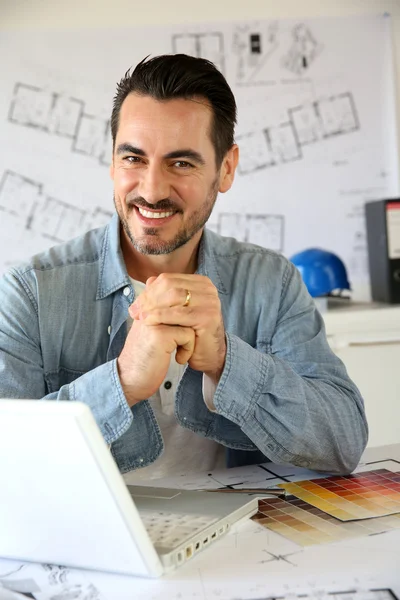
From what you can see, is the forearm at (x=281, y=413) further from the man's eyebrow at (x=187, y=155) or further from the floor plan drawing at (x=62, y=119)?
A: the floor plan drawing at (x=62, y=119)

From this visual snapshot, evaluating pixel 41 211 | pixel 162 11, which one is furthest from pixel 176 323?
pixel 162 11

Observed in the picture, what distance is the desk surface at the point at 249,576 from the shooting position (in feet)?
2.65

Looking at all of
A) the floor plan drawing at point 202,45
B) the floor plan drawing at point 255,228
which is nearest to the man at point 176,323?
the floor plan drawing at point 255,228

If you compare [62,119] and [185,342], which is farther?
[62,119]

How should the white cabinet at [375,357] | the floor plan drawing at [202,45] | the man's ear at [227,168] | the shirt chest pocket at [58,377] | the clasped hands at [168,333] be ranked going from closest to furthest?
the clasped hands at [168,333]
the shirt chest pocket at [58,377]
the man's ear at [227,168]
the white cabinet at [375,357]
the floor plan drawing at [202,45]

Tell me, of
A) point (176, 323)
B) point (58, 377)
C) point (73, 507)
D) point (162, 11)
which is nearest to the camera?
point (73, 507)

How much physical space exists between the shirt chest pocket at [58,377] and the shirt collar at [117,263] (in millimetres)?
157

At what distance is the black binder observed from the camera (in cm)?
269

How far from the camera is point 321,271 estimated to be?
2.65 metres

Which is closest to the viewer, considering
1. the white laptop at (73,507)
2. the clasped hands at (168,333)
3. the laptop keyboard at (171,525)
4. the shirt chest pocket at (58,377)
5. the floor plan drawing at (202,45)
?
the white laptop at (73,507)

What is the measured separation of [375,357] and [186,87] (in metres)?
1.45

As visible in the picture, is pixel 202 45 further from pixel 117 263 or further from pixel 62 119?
pixel 117 263

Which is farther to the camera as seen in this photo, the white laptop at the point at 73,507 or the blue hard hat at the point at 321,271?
the blue hard hat at the point at 321,271

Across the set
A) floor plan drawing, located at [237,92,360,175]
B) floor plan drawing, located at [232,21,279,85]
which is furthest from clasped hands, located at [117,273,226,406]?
floor plan drawing, located at [232,21,279,85]
